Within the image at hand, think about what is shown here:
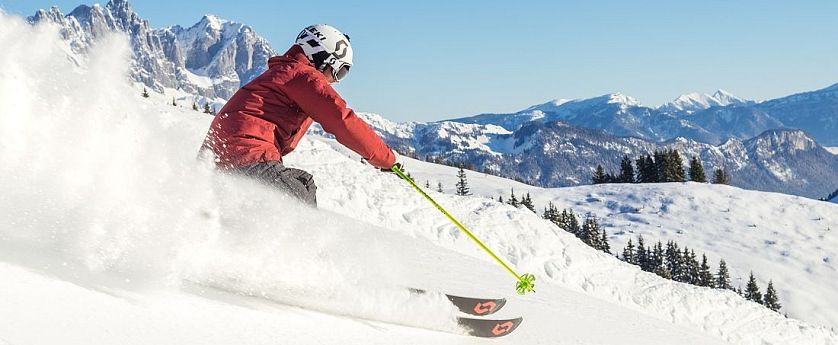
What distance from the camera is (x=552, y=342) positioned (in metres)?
6.18

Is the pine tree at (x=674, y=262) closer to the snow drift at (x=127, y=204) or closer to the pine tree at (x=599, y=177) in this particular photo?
the pine tree at (x=599, y=177)

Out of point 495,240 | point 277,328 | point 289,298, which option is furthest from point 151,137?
point 495,240

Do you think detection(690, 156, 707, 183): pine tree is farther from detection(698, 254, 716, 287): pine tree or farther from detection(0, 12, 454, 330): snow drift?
detection(0, 12, 454, 330): snow drift

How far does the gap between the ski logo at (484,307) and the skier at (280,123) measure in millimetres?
1956

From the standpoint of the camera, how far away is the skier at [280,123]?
4.90 meters

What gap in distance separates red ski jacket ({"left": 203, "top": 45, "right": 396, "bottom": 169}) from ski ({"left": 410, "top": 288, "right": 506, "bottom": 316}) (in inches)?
68.3

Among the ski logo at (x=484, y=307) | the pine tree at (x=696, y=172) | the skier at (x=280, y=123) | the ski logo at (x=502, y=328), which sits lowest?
the ski logo at (x=502, y=328)

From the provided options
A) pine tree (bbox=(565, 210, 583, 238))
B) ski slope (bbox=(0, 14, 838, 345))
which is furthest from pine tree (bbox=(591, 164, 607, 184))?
ski slope (bbox=(0, 14, 838, 345))

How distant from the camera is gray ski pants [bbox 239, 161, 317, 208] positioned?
4.86m

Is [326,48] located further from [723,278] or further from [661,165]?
[661,165]

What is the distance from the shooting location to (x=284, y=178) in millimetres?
4930

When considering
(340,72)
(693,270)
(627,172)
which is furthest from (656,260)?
(340,72)

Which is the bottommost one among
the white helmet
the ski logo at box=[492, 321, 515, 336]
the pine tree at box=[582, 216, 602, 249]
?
the pine tree at box=[582, 216, 602, 249]

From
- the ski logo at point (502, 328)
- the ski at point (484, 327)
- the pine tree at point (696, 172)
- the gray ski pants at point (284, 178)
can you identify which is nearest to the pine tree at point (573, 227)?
the pine tree at point (696, 172)
